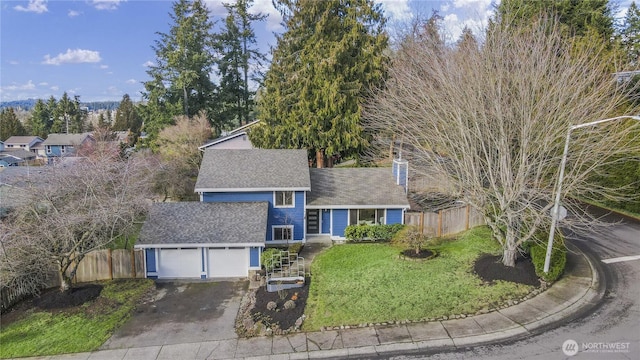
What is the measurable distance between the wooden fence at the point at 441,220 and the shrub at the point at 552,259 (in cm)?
559

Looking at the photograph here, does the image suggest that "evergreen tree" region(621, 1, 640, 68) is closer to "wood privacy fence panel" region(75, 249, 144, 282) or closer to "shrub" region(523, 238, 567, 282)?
"shrub" region(523, 238, 567, 282)

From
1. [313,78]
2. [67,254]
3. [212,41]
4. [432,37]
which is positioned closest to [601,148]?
[432,37]

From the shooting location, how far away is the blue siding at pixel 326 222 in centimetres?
2330

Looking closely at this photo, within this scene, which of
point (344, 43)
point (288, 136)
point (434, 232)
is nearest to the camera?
point (434, 232)

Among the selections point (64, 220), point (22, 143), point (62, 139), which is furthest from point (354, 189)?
point (22, 143)

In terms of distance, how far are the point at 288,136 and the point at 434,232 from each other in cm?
1432

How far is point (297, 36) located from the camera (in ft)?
104

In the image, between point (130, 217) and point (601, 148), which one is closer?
point (601, 148)

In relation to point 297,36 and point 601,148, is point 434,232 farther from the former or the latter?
point 297,36

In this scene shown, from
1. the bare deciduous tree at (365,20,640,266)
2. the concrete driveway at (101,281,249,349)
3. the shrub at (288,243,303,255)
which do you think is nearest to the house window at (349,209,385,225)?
the shrub at (288,243,303,255)

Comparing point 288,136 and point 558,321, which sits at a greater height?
point 288,136

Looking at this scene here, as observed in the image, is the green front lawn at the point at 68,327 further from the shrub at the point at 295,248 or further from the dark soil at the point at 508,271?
the dark soil at the point at 508,271

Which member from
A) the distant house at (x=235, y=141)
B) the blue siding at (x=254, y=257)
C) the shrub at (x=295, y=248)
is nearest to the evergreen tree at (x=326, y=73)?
the distant house at (x=235, y=141)

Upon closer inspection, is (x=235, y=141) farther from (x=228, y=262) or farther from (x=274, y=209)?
(x=228, y=262)
